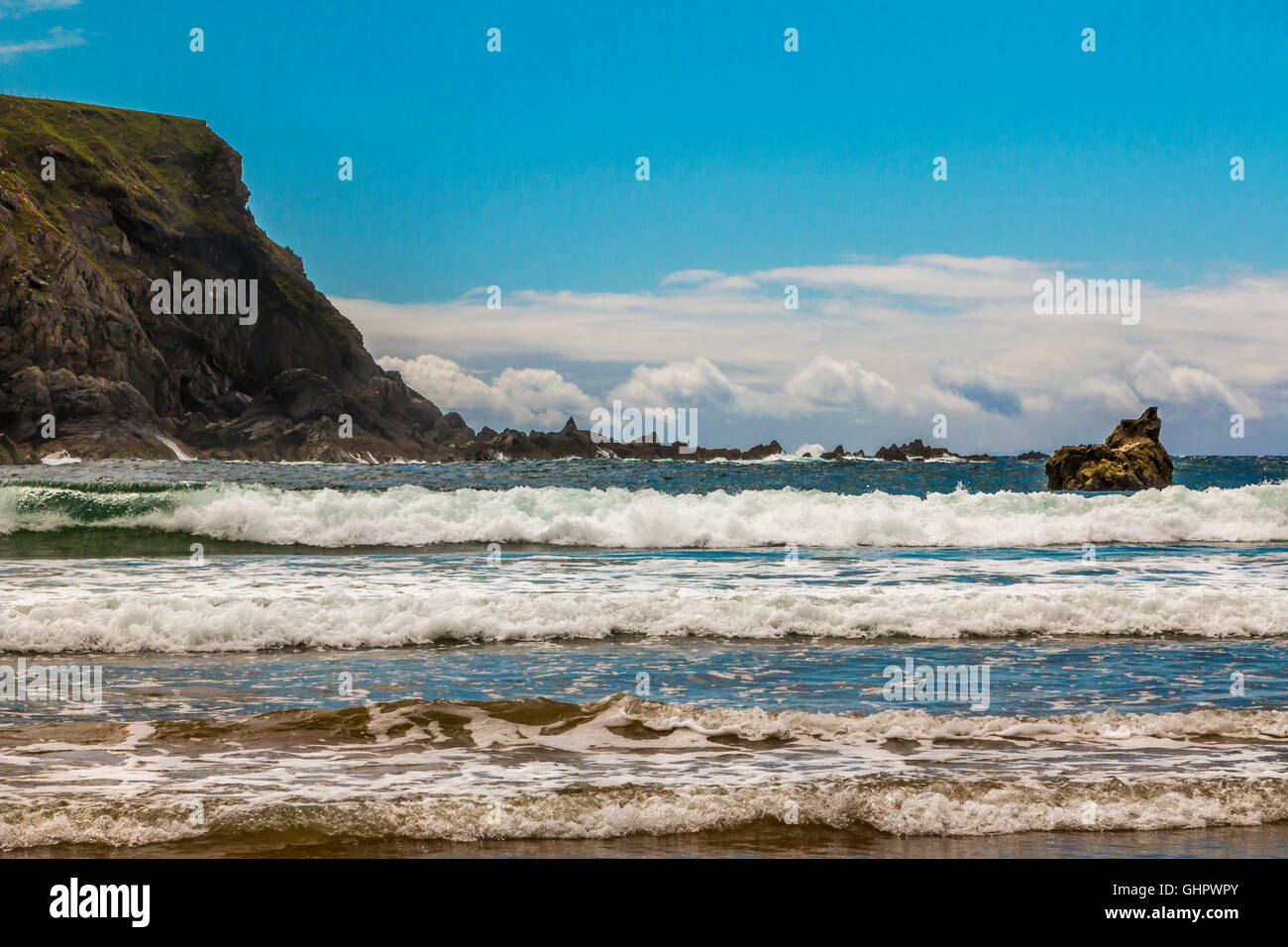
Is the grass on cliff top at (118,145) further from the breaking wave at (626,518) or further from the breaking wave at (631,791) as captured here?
the breaking wave at (631,791)

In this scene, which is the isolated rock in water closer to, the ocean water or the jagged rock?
the ocean water

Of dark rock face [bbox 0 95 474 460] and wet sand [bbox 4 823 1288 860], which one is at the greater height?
dark rock face [bbox 0 95 474 460]

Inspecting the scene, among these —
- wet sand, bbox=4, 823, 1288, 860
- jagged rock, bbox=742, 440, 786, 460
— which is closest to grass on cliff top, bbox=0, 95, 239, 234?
jagged rock, bbox=742, 440, 786, 460

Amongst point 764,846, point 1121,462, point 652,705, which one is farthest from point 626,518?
point 1121,462

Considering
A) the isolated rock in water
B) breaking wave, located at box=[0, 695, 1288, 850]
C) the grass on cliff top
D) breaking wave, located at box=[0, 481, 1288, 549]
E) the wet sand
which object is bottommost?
the wet sand

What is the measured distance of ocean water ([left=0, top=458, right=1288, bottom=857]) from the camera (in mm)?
5648

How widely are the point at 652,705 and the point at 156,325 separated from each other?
142 m

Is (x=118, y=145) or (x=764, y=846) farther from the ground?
(x=118, y=145)

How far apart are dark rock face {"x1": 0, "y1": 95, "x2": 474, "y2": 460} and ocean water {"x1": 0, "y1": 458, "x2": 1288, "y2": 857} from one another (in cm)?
10159

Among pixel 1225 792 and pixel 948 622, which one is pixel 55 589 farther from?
pixel 1225 792

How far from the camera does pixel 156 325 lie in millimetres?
133500

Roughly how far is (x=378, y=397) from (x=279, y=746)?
157648mm

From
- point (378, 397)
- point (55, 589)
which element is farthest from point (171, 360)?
→ point (55, 589)

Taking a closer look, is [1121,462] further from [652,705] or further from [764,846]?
[764,846]
